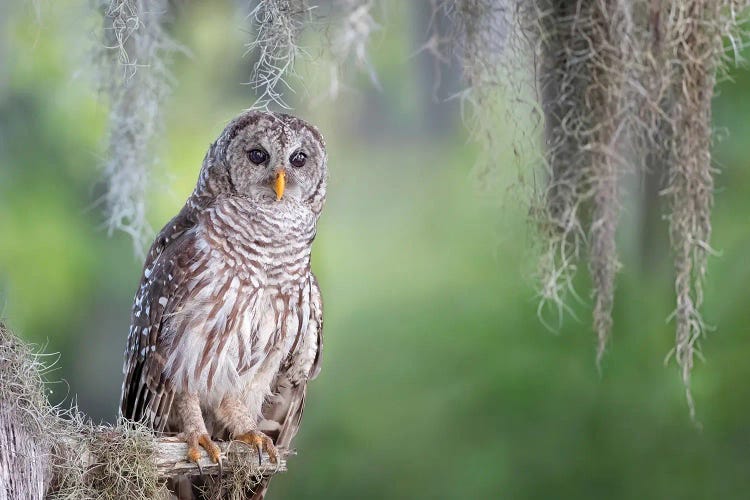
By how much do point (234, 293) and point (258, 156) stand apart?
0.86 ft

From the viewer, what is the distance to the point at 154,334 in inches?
72.0

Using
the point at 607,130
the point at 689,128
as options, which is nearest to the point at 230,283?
the point at 607,130

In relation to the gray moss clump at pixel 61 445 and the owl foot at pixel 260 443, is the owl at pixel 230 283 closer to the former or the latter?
the owl foot at pixel 260 443

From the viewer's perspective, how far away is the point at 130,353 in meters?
1.87

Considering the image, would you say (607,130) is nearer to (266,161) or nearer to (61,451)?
(266,161)

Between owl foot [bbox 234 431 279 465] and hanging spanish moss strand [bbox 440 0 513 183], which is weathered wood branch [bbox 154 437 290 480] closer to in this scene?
owl foot [bbox 234 431 279 465]

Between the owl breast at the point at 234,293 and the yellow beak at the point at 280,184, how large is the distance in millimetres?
62

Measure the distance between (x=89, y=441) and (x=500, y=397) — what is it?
109 inches

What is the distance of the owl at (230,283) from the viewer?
1.82 meters

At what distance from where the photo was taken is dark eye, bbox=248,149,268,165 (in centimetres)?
181

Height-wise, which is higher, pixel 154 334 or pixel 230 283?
pixel 230 283

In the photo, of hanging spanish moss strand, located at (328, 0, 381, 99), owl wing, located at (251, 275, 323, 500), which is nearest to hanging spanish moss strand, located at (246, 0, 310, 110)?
hanging spanish moss strand, located at (328, 0, 381, 99)

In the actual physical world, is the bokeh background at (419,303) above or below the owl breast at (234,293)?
above

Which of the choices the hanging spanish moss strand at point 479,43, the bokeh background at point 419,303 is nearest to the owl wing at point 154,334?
the hanging spanish moss strand at point 479,43
